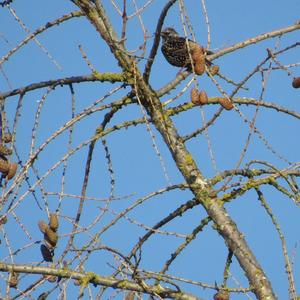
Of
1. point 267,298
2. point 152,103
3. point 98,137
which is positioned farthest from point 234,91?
point 267,298

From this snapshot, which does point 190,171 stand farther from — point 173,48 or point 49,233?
point 173,48

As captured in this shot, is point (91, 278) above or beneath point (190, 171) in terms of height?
beneath

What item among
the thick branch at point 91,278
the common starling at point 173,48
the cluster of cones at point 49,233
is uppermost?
the common starling at point 173,48

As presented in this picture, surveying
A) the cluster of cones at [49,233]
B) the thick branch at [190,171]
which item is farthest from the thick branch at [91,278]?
the thick branch at [190,171]

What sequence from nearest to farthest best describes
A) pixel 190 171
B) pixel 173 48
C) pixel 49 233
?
pixel 49 233, pixel 190 171, pixel 173 48

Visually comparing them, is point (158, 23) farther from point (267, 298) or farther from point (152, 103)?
point (267, 298)

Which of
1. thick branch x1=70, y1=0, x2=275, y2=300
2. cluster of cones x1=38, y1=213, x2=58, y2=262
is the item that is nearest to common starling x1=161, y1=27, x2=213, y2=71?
thick branch x1=70, y1=0, x2=275, y2=300

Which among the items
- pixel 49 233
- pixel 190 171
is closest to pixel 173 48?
pixel 190 171

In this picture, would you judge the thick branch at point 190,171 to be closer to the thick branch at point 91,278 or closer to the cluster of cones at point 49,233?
the thick branch at point 91,278

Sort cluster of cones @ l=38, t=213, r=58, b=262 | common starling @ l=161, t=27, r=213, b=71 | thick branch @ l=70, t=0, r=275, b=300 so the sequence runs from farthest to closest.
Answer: common starling @ l=161, t=27, r=213, b=71, thick branch @ l=70, t=0, r=275, b=300, cluster of cones @ l=38, t=213, r=58, b=262

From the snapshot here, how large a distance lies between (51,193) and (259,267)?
3.59ft

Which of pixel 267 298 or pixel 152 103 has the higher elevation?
pixel 152 103

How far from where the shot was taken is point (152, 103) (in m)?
3.59

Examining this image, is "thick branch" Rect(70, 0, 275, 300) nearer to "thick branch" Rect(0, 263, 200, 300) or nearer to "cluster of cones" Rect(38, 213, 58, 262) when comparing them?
"thick branch" Rect(0, 263, 200, 300)
